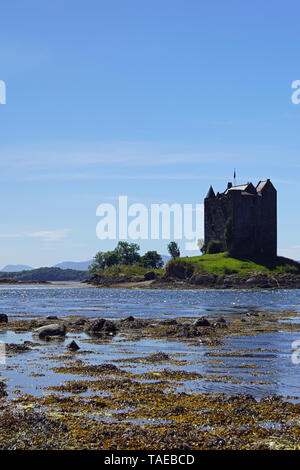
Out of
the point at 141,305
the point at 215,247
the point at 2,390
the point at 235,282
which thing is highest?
the point at 215,247

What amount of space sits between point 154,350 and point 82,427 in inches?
690

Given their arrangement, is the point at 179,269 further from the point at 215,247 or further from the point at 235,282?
the point at 235,282

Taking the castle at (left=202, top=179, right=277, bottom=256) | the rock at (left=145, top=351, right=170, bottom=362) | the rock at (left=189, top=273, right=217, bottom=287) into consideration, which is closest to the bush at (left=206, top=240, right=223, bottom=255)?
the castle at (left=202, top=179, right=277, bottom=256)

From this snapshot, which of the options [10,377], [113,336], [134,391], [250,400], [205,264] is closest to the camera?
[250,400]

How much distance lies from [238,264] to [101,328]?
140 meters

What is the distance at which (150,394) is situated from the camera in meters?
19.9

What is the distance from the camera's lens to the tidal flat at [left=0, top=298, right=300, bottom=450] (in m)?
14.6

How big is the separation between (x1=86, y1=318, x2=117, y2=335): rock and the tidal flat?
5.36 metres

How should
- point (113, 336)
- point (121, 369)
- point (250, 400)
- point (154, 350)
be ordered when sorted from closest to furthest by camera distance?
point (250, 400) → point (121, 369) → point (154, 350) → point (113, 336)

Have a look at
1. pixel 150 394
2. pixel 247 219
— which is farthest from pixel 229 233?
pixel 150 394

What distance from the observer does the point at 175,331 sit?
41.8 metres

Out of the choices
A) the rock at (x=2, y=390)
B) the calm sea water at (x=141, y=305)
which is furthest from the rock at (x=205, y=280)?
the rock at (x=2, y=390)
